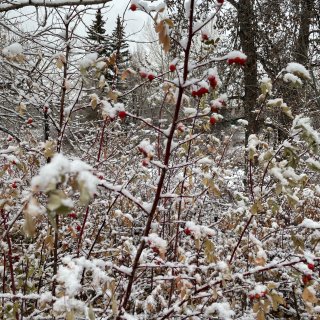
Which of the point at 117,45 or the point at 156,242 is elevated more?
the point at 117,45

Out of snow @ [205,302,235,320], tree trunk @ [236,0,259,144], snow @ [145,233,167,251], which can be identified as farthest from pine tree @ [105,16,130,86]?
tree trunk @ [236,0,259,144]

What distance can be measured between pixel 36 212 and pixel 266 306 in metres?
1.36

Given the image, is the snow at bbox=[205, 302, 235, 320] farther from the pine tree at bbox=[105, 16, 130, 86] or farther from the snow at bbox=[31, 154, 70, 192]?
the pine tree at bbox=[105, 16, 130, 86]

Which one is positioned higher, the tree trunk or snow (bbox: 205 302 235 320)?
the tree trunk

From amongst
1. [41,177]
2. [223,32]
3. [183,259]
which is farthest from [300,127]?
[223,32]

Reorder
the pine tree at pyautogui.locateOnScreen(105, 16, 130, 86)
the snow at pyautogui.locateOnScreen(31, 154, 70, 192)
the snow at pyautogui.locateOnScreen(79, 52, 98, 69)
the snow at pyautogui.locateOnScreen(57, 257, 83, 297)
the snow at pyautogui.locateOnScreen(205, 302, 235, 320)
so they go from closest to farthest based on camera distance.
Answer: the snow at pyautogui.locateOnScreen(31, 154, 70, 192) < the snow at pyautogui.locateOnScreen(57, 257, 83, 297) < the snow at pyautogui.locateOnScreen(79, 52, 98, 69) < the snow at pyautogui.locateOnScreen(205, 302, 235, 320) < the pine tree at pyautogui.locateOnScreen(105, 16, 130, 86)

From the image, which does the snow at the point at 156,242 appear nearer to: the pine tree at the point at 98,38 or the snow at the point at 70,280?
the snow at the point at 70,280

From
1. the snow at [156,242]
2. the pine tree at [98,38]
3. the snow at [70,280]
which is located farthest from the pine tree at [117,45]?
the snow at [70,280]

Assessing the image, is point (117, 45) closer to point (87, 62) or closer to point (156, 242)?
point (87, 62)

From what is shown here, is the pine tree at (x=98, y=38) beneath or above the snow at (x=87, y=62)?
above

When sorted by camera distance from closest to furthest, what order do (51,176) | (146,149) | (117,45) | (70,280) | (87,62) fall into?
(51,176), (70,280), (146,149), (87,62), (117,45)

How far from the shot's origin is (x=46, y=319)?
103 inches

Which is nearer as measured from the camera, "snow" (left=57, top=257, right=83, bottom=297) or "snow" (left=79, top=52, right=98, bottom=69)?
"snow" (left=57, top=257, right=83, bottom=297)

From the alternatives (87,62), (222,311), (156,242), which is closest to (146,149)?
(156,242)
